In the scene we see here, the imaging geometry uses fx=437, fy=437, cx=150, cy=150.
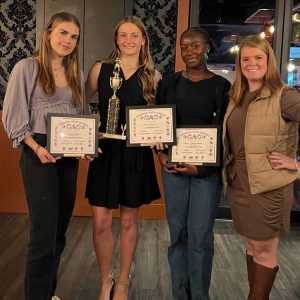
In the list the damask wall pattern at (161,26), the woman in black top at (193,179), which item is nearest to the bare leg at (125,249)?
the woman in black top at (193,179)

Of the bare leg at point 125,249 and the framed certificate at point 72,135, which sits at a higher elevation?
the framed certificate at point 72,135

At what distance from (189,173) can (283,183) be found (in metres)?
0.44

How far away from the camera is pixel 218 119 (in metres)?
2.09

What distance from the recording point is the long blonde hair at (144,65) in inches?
85.3

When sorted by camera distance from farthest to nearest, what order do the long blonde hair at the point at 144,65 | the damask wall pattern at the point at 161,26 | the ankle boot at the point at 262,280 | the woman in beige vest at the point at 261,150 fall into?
1. the damask wall pattern at the point at 161,26
2. the long blonde hair at the point at 144,65
3. the ankle boot at the point at 262,280
4. the woman in beige vest at the point at 261,150

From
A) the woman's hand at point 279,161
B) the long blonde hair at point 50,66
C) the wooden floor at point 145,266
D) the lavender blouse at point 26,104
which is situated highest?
the long blonde hair at point 50,66

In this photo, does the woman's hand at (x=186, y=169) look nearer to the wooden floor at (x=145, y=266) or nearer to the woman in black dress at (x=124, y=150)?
the woman in black dress at (x=124, y=150)

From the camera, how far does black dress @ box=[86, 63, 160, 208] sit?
2.19 m

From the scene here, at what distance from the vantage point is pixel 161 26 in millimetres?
4371

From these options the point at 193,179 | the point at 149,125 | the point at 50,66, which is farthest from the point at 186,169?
the point at 50,66

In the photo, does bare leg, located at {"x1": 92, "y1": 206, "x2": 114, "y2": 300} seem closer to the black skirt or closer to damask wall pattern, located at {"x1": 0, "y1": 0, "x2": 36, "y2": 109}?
the black skirt

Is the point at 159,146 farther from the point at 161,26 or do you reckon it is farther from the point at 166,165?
the point at 161,26

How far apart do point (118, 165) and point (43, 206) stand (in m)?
0.44

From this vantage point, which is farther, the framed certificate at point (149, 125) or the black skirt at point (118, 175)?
the black skirt at point (118, 175)
